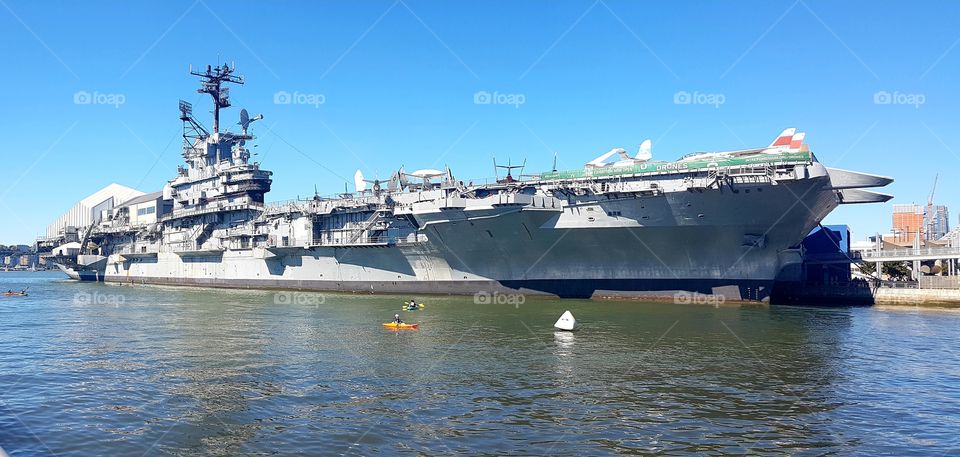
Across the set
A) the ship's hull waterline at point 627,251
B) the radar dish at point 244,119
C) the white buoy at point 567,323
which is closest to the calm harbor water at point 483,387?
the white buoy at point 567,323

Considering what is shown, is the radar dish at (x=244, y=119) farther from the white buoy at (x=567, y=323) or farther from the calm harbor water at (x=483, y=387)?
the white buoy at (x=567, y=323)

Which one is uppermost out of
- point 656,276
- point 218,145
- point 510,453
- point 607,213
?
point 218,145

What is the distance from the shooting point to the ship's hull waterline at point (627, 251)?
2922cm

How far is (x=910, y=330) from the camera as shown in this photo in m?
24.1

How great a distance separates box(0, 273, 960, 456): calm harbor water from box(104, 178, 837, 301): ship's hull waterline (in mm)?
5140

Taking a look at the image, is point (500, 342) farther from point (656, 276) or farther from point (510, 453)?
point (656, 276)

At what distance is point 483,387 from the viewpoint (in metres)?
14.4

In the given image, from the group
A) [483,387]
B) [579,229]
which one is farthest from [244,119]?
[483,387]

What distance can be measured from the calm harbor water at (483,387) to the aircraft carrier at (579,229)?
5.29m

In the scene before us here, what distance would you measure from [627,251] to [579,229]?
8.56 ft

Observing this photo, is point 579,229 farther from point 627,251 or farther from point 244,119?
point 244,119

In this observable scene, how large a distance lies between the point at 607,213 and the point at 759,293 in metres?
8.24

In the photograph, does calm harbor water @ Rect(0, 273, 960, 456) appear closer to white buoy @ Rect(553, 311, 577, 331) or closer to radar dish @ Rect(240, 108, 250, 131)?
white buoy @ Rect(553, 311, 577, 331)

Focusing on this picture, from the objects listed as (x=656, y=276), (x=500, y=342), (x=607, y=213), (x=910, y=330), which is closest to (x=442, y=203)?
(x=607, y=213)
